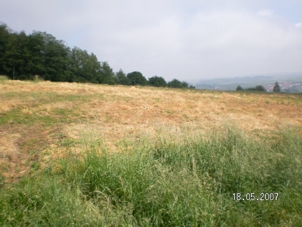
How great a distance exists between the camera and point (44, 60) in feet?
135

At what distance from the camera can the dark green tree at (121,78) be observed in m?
55.1

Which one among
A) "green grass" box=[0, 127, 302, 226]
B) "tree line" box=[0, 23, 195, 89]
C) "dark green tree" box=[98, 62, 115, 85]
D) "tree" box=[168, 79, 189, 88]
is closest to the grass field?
"green grass" box=[0, 127, 302, 226]

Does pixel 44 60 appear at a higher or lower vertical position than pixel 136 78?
higher

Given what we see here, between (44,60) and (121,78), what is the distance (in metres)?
21.6

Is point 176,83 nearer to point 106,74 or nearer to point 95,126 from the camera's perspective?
point 106,74

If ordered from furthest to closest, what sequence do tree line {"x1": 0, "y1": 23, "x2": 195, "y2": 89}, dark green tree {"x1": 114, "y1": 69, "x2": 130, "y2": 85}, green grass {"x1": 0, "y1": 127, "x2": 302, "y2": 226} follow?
1. dark green tree {"x1": 114, "y1": 69, "x2": 130, "y2": 85}
2. tree line {"x1": 0, "y1": 23, "x2": 195, "y2": 89}
3. green grass {"x1": 0, "y1": 127, "x2": 302, "y2": 226}

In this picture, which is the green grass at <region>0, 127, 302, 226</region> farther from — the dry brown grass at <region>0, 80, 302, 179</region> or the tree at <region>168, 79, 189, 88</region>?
the tree at <region>168, 79, 189, 88</region>

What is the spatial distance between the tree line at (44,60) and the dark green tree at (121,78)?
344 cm
